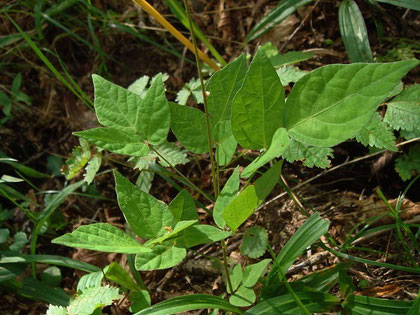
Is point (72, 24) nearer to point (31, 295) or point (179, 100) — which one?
point (179, 100)

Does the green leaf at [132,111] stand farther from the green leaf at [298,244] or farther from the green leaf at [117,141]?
the green leaf at [298,244]

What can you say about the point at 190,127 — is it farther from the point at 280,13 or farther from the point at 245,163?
the point at 280,13

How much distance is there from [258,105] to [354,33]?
92 centimetres

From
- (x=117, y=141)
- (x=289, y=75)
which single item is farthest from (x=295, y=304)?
(x=289, y=75)

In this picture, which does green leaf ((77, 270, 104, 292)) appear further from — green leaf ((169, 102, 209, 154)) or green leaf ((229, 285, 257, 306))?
green leaf ((169, 102, 209, 154))

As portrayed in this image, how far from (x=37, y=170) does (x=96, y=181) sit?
1.37 feet

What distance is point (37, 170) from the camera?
208 centimetres

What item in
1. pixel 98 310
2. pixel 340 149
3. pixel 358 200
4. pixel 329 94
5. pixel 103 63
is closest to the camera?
pixel 329 94

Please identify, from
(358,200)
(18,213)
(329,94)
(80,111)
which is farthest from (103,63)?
(329,94)

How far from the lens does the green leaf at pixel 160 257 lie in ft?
2.73

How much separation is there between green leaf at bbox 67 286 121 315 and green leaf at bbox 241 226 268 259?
16.1 inches

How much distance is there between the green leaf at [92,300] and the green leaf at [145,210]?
42 centimetres

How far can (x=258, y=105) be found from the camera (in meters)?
0.81

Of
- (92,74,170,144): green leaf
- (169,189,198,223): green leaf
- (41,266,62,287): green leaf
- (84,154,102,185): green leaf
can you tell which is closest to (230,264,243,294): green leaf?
(169,189,198,223): green leaf
